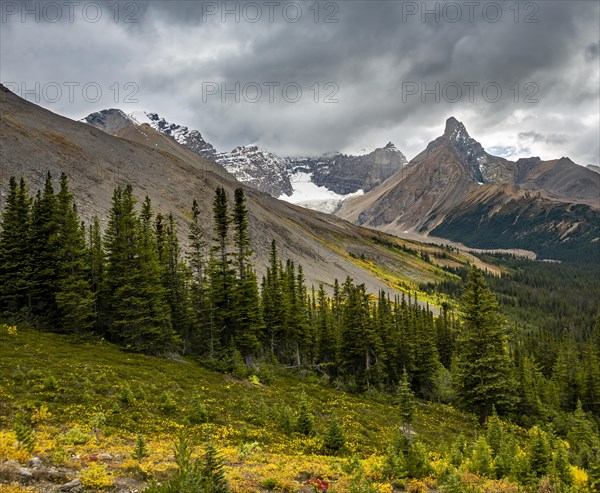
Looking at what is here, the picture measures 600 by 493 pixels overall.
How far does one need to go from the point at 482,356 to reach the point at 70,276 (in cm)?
3811

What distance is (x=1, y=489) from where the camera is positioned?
1054cm

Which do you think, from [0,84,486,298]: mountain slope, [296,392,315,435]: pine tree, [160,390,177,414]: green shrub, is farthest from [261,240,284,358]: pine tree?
[0,84,486,298]: mountain slope

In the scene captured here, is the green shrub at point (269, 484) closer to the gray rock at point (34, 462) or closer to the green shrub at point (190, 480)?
the green shrub at point (190, 480)

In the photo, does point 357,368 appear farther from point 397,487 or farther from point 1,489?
point 1,489

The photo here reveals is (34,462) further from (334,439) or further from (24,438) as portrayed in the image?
(334,439)

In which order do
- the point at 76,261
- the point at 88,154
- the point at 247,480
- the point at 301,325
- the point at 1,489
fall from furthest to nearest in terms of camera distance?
1. the point at 88,154
2. the point at 301,325
3. the point at 76,261
4. the point at 247,480
5. the point at 1,489

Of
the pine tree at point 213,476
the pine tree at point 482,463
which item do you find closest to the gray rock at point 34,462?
the pine tree at point 213,476

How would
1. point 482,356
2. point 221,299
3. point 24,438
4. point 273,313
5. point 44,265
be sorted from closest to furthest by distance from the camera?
point 24,438
point 482,356
point 44,265
point 221,299
point 273,313

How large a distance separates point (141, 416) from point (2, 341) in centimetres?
1465

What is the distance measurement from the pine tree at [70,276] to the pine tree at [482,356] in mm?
34582

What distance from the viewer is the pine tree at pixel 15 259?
37500 millimetres

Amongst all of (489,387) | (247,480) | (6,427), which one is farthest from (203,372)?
(489,387)

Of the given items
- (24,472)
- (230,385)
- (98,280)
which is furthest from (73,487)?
(98,280)

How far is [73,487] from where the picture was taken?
11531 mm
